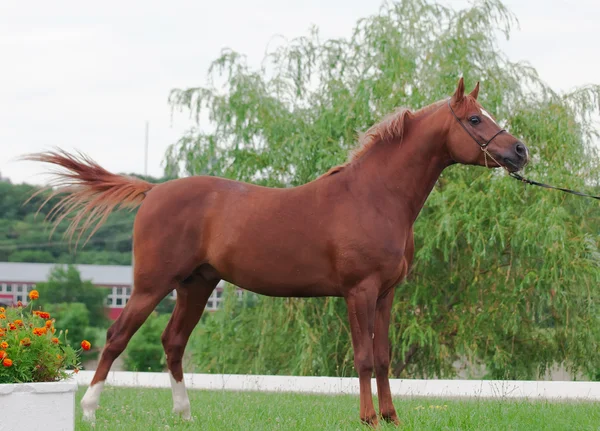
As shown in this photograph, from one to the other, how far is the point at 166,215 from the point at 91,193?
0.92m

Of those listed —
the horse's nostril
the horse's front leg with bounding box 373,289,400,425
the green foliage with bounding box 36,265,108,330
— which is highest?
the horse's nostril

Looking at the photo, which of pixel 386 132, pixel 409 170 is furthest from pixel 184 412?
pixel 386 132

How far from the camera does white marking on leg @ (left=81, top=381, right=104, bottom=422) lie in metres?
5.90

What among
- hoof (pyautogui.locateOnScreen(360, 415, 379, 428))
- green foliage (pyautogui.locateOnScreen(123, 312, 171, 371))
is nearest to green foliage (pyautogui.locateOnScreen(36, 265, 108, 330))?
green foliage (pyautogui.locateOnScreen(123, 312, 171, 371))

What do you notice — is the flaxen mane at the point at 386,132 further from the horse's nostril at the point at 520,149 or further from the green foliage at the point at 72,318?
the green foliage at the point at 72,318

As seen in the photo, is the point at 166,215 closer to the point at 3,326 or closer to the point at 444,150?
the point at 3,326

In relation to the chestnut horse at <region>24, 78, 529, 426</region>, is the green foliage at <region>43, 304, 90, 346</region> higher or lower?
lower

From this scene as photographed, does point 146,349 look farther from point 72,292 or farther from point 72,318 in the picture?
point 72,292

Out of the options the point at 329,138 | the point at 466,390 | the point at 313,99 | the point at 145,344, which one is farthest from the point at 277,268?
the point at 145,344

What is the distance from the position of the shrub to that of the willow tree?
26.0 feet

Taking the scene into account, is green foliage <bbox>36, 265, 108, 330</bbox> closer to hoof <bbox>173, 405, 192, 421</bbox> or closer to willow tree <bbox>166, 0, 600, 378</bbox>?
willow tree <bbox>166, 0, 600, 378</bbox>

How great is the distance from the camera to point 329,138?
1314cm

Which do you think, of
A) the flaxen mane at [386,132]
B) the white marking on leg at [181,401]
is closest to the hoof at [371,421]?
the white marking on leg at [181,401]

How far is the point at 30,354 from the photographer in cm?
456
